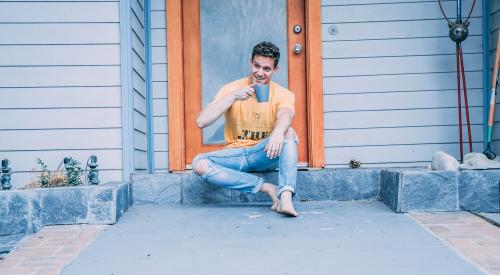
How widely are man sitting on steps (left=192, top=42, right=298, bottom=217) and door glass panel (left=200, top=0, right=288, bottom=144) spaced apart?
797 millimetres

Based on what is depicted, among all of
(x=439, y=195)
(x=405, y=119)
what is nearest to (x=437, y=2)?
(x=405, y=119)

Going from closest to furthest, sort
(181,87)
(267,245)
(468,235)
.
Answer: (267,245) < (468,235) < (181,87)

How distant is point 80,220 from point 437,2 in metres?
3.06

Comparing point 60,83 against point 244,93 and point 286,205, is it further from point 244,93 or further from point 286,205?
point 286,205

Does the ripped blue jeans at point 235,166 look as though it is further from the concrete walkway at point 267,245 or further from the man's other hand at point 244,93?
the man's other hand at point 244,93

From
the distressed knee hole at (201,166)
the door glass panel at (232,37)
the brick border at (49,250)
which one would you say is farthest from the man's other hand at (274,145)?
the door glass panel at (232,37)

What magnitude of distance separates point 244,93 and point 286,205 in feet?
2.20

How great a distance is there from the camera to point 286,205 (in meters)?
2.56

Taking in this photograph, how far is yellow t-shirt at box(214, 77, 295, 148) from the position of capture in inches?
114

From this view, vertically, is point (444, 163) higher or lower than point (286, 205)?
higher

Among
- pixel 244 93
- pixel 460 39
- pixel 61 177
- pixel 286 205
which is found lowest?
pixel 286 205

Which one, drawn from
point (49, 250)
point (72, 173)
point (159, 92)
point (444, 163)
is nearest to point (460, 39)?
point (444, 163)

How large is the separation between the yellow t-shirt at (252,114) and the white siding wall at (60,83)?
783mm

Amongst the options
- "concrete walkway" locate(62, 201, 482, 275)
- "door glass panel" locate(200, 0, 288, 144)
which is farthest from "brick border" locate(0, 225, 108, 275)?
"door glass panel" locate(200, 0, 288, 144)
